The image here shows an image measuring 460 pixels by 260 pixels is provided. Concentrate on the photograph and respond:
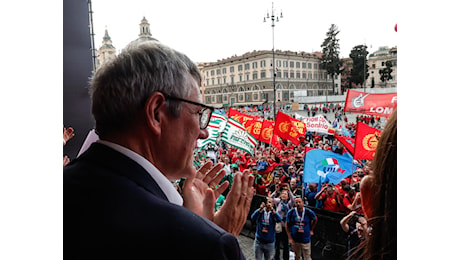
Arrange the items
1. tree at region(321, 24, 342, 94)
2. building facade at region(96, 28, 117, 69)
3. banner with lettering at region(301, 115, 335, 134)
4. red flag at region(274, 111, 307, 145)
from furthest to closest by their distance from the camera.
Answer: tree at region(321, 24, 342, 94)
banner with lettering at region(301, 115, 335, 134)
red flag at region(274, 111, 307, 145)
building facade at region(96, 28, 117, 69)

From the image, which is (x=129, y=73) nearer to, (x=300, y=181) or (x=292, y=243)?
(x=292, y=243)

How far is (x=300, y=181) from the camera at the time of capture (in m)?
5.61

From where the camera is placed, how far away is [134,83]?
732 millimetres

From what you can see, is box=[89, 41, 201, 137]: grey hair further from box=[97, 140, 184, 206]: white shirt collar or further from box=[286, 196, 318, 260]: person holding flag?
box=[286, 196, 318, 260]: person holding flag

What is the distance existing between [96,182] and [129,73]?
0.25 m

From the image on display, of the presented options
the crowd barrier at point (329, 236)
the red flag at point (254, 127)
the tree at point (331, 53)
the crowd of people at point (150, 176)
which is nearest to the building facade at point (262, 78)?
the tree at point (331, 53)

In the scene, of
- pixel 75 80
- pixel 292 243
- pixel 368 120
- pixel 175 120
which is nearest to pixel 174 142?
pixel 175 120

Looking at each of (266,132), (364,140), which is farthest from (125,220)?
(266,132)

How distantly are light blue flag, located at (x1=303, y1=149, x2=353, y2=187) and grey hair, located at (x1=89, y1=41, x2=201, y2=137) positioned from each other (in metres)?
3.84

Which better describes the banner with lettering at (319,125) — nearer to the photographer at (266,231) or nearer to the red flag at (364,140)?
the red flag at (364,140)

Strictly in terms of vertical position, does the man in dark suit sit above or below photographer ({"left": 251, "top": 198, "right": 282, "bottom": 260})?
above

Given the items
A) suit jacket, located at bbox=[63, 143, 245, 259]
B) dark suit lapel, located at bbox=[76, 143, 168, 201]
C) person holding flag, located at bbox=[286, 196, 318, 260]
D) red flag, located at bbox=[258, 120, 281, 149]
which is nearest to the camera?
suit jacket, located at bbox=[63, 143, 245, 259]

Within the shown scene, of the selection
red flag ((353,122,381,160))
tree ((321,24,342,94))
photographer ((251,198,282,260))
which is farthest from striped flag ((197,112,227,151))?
tree ((321,24,342,94))

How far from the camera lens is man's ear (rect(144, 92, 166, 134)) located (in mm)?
737
